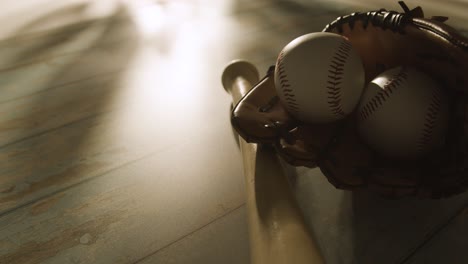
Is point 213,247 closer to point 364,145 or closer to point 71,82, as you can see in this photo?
point 364,145

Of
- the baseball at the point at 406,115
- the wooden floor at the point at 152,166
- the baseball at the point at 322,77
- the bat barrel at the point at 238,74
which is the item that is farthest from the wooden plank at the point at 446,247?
the bat barrel at the point at 238,74

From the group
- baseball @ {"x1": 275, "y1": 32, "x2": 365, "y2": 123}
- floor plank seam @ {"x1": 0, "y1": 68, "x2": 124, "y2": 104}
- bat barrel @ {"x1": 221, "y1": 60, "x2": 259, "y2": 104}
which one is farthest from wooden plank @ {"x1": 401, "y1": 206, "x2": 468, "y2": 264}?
floor plank seam @ {"x1": 0, "y1": 68, "x2": 124, "y2": 104}

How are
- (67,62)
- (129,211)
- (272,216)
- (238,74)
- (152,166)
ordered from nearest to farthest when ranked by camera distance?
(272,216) → (129,211) → (152,166) → (238,74) → (67,62)

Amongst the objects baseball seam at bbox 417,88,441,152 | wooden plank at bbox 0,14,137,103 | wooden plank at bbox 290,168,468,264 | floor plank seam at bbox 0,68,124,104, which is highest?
baseball seam at bbox 417,88,441,152

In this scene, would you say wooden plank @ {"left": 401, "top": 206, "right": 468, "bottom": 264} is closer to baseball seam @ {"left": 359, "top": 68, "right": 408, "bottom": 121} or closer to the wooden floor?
the wooden floor

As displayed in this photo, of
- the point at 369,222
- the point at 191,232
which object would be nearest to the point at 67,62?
the point at 191,232

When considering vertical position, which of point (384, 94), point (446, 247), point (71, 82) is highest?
point (384, 94)

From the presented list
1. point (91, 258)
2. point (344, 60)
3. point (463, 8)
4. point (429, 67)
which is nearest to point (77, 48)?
point (91, 258)
